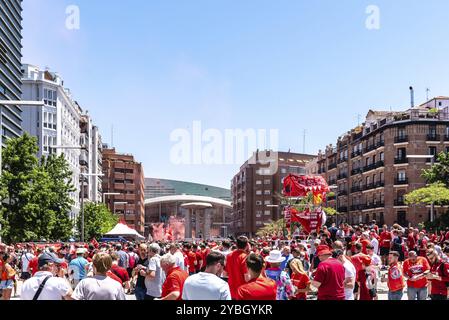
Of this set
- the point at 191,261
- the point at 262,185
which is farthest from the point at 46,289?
the point at 262,185

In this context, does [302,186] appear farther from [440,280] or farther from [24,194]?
[440,280]

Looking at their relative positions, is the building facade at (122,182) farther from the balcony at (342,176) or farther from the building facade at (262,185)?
the balcony at (342,176)

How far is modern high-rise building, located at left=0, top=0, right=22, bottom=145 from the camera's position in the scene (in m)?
61.6

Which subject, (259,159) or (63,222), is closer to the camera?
(63,222)

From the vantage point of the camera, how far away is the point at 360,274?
1330 centimetres

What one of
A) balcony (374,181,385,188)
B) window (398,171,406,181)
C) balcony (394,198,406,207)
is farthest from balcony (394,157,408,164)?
balcony (394,198,406,207)

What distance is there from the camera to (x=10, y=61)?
64.8 m

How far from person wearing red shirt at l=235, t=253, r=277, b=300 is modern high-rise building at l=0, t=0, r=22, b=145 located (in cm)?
5465

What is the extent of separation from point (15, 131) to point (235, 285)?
6004 centimetres

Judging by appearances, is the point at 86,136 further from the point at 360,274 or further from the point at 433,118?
the point at 360,274

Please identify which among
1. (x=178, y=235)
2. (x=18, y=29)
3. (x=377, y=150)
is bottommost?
(x=178, y=235)

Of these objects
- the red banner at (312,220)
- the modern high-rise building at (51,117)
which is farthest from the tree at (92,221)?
the red banner at (312,220)

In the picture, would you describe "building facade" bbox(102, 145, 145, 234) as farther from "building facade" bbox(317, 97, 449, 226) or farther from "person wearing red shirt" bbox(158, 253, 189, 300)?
"person wearing red shirt" bbox(158, 253, 189, 300)
